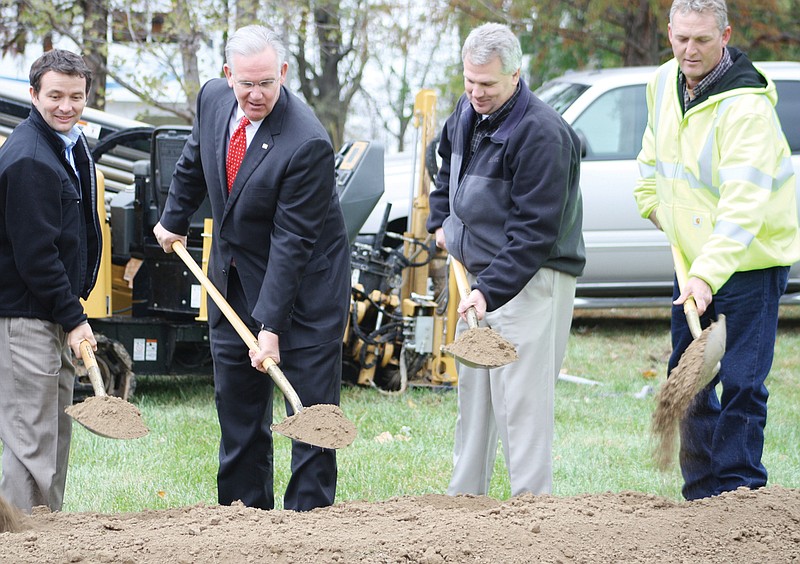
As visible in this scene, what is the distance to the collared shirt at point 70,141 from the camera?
4.00 metres

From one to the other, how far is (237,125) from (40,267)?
90cm

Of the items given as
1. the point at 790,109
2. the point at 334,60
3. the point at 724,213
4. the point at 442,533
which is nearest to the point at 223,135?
the point at 442,533

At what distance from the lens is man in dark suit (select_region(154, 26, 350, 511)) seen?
3.96 meters

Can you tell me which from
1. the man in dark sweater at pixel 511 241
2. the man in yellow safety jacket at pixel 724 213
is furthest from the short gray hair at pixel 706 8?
the man in dark sweater at pixel 511 241

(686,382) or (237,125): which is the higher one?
(237,125)

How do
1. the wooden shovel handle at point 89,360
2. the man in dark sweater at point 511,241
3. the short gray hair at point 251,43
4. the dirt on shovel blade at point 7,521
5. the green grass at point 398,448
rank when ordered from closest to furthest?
the dirt on shovel blade at point 7,521 → the short gray hair at point 251,43 → the wooden shovel handle at point 89,360 → the man in dark sweater at point 511,241 → the green grass at point 398,448

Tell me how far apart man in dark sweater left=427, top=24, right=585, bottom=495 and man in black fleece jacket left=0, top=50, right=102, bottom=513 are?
1.47 meters

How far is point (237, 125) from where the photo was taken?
414 cm

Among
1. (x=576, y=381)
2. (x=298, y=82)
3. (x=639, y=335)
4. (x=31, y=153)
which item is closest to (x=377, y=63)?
(x=298, y=82)

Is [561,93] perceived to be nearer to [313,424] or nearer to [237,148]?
[237,148]

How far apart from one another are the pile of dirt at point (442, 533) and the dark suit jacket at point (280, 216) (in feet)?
2.70

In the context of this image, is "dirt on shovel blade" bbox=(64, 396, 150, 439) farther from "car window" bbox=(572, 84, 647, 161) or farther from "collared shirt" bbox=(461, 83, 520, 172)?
"car window" bbox=(572, 84, 647, 161)

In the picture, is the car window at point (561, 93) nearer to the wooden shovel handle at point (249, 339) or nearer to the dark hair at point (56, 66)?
the wooden shovel handle at point (249, 339)

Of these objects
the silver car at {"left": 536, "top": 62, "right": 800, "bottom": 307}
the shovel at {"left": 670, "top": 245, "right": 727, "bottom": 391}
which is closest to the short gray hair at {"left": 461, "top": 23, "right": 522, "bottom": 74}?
the shovel at {"left": 670, "top": 245, "right": 727, "bottom": 391}
